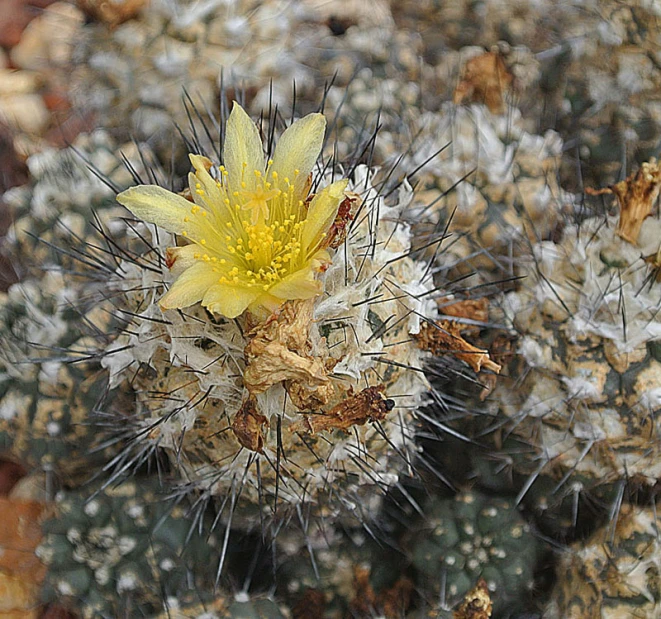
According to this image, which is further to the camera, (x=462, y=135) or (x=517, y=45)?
(x=517, y=45)

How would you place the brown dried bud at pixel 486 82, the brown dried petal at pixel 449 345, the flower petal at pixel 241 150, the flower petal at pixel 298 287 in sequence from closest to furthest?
1. the flower petal at pixel 298 287
2. the flower petal at pixel 241 150
3. the brown dried petal at pixel 449 345
4. the brown dried bud at pixel 486 82

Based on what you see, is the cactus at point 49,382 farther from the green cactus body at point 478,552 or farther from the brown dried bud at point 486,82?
the brown dried bud at point 486,82

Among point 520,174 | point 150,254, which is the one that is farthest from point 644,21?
point 150,254

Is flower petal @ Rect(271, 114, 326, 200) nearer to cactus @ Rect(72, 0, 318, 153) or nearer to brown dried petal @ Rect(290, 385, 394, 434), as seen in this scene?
brown dried petal @ Rect(290, 385, 394, 434)

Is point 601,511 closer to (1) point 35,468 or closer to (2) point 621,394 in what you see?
(2) point 621,394

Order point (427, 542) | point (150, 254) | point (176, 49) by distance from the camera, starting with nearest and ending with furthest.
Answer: point (150, 254) → point (427, 542) → point (176, 49)

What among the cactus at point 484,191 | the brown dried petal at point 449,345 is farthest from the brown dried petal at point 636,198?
the brown dried petal at point 449,345

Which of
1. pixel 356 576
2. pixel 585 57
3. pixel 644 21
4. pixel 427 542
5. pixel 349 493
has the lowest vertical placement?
pixel 356 576
